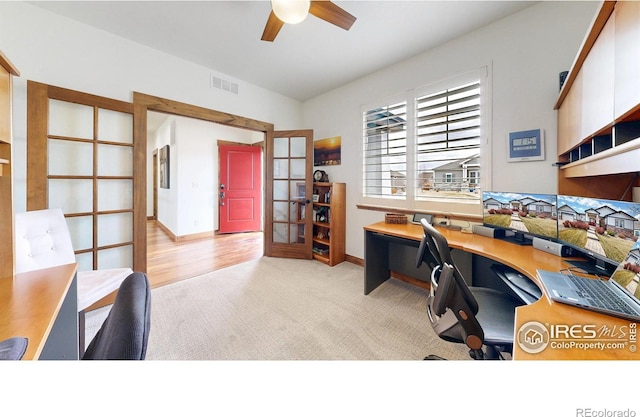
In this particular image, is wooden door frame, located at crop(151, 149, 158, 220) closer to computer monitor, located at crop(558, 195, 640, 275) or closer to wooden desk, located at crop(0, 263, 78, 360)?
wooden desk, located at crop(0, 263, 78, 360)

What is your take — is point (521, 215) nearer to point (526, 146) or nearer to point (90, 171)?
point (526, 146)

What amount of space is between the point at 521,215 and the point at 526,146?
0.68 metres

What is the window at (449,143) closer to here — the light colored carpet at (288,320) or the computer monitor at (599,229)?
the computer monitor at (599,229)

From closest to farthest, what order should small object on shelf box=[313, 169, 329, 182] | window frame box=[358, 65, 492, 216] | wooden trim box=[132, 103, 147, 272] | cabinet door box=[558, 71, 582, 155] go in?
1. cabinet door box=[558, 71, 582, 155]
2. window frame box=[358, 65, 492, 216]
3. wooden trim box=[132, 103, 147, 272]
4. small object on shelf box=[313, 169, 329, 182]

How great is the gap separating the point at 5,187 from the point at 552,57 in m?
3.69

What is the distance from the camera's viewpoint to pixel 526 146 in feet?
6.31

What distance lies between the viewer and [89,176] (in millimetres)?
2170

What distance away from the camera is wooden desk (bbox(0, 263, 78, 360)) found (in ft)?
2.33

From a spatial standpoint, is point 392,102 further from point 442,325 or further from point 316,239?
point 442,325

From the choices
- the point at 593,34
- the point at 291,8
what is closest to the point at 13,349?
the point at 291,8

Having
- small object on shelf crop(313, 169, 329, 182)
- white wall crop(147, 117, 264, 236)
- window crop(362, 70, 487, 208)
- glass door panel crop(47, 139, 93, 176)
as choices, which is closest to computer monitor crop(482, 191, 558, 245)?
window crop(362, 70, 487, 208)

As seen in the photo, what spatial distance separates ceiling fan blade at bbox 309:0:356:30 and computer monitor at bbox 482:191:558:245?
1.84 m
